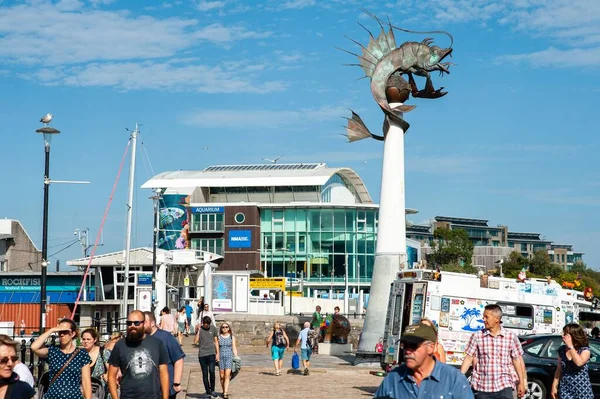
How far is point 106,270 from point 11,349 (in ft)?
194

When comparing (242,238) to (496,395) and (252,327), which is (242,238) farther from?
(496,395)

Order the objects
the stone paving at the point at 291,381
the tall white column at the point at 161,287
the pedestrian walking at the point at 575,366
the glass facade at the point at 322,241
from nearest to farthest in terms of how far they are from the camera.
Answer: the pedestrian walking at the point at 575,366, the stone paving at the point at 291,381, the tall white column at the point at 161,287, the glass facade at the point at 322,241

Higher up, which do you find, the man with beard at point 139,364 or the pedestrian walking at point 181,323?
the man with beard at point 139,364

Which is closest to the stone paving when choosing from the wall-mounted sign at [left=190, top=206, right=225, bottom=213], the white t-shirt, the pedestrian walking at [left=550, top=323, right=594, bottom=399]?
the pedestrian walking at [left=550, top=323, right=594, bottom=399]

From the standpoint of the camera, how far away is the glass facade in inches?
3597

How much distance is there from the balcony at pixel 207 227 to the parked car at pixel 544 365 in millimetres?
75626

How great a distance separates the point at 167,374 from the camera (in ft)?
32.4

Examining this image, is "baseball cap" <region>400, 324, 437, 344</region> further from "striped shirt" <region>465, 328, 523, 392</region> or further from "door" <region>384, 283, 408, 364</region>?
"door" <region>384, 283, 408, 364</region>

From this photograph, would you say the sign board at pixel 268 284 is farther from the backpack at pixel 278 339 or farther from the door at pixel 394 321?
the door at pixel 394 321

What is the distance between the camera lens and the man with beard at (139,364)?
9656mm

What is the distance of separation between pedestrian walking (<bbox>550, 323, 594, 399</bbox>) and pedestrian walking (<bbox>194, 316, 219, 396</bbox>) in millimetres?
9149

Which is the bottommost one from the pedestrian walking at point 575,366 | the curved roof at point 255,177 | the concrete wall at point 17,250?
the pedestrian walking at point 575,366

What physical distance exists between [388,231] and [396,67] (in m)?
5.09

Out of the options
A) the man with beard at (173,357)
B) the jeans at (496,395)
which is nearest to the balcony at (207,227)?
the man with beard at (173,357)
